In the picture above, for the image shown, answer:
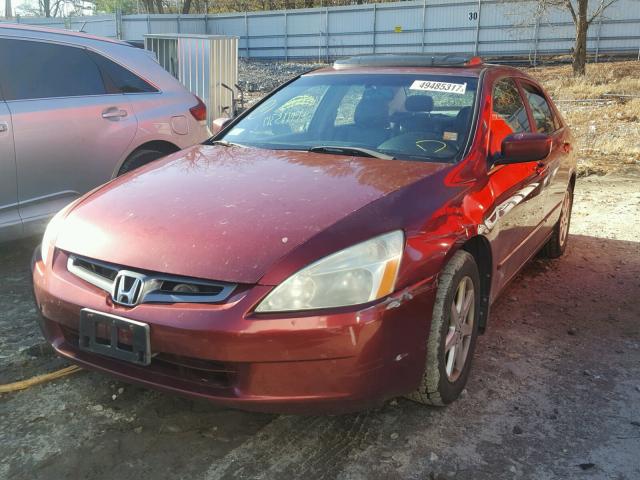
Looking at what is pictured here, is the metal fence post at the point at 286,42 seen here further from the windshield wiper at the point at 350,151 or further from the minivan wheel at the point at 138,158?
the windshield wiper at the point at 350,151

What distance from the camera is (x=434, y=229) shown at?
8.70 feet

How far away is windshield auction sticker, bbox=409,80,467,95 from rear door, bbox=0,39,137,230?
98.1 inches

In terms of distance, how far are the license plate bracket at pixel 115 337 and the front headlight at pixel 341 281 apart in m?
0.47

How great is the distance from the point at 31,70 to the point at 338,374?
3.71 m

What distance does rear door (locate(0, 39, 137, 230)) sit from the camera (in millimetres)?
4562

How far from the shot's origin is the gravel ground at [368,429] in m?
2.48

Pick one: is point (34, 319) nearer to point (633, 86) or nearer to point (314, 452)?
point (314, 452)

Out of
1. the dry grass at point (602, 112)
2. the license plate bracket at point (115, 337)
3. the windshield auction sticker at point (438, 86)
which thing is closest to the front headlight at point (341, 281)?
the license plate bracket at point (115, 337)

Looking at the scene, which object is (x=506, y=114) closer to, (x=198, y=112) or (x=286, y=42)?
(x=198, y=112)

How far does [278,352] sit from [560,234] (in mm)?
3615

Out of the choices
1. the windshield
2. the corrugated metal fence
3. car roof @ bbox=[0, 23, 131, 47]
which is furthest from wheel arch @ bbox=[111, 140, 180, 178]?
the corrugated metal fence

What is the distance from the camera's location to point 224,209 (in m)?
2.68

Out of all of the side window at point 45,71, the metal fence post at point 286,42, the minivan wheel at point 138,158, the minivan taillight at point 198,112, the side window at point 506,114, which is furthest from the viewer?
the metal fence post at point 286,42

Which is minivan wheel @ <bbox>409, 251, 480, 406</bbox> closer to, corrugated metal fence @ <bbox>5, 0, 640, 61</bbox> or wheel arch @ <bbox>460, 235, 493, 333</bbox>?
wheel arch @ <bbox>460, 235, 493, 333</bbox>
